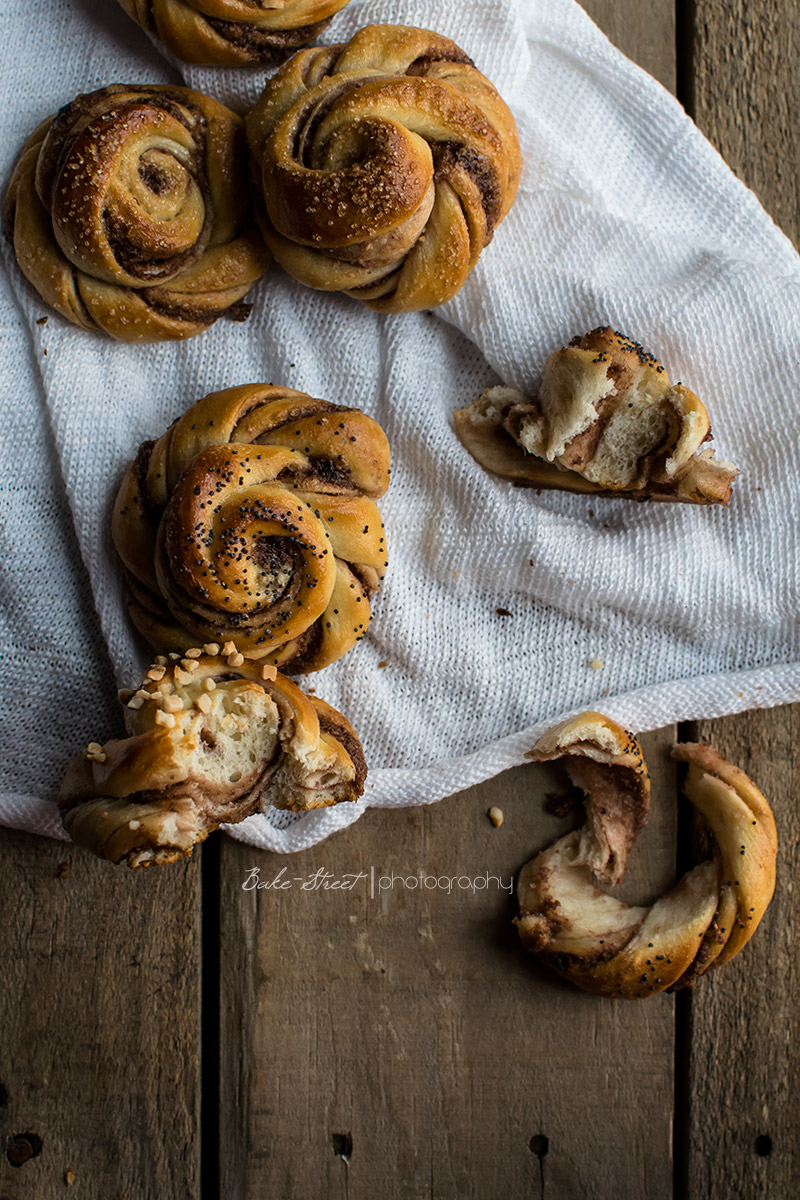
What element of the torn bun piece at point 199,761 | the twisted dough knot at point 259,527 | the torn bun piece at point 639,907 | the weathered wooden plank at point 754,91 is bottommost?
the torn bun piece at point 639,907

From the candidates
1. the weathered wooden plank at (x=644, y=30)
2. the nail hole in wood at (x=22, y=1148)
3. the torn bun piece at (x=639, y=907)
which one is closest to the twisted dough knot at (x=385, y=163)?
the weathered wooden plank at (x=644, y=30)

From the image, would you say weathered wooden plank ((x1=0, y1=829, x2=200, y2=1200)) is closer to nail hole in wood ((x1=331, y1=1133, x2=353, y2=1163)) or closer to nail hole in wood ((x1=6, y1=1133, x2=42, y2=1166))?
nail hole in wood ((x1=6, y1=1133, x2=42, y2=1166))

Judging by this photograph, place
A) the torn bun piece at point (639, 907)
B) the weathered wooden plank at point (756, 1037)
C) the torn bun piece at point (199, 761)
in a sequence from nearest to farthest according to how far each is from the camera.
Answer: the torn bun piece at point (199, 761) < the torn bun piece at point (639, 907) < the weathered wooden plank at point (756, 1037)

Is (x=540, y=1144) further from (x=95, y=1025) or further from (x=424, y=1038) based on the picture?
(x=95, y=1025)

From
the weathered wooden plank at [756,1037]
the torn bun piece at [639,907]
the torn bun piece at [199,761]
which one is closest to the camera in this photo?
the torn bun piece at [199,761]

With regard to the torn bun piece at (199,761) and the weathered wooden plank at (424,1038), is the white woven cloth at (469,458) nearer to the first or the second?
the weathered wooden plank at (424,1038)

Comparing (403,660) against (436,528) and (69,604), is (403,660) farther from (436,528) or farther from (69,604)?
(69,604)

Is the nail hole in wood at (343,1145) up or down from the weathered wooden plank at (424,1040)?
down

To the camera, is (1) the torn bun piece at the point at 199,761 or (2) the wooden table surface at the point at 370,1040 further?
(2) the wooden table surface at the point at 370,1040
